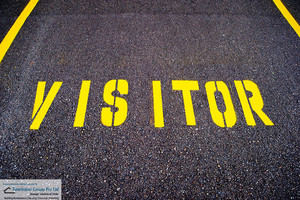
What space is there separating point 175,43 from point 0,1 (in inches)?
165

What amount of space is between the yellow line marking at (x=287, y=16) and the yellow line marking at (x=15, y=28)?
5531mm

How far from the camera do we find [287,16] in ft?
14.0

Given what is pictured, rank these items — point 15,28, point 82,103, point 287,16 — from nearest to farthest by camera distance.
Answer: point 82,103 < point 15,28 < point 287,16

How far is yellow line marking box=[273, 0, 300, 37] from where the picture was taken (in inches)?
159

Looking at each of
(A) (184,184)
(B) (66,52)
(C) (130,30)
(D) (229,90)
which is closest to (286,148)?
(D) (229,90)

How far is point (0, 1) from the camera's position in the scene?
14.8 ft

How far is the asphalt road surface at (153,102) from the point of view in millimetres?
2312

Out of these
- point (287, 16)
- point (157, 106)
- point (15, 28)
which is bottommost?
point (157, 106)

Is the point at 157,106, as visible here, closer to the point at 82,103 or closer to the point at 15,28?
the point at 82,103

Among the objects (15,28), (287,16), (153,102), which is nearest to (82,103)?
(153,102)

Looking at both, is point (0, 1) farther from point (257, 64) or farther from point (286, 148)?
point (286, 148)

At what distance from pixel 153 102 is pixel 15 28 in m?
3.22

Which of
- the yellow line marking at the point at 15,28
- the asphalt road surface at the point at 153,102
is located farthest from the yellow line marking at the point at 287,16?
the yellow line marking at the point at 15,28

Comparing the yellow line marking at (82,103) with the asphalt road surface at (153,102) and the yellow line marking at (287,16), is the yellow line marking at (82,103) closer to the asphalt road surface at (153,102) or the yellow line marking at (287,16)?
the asphalt road surface at (153,102)
